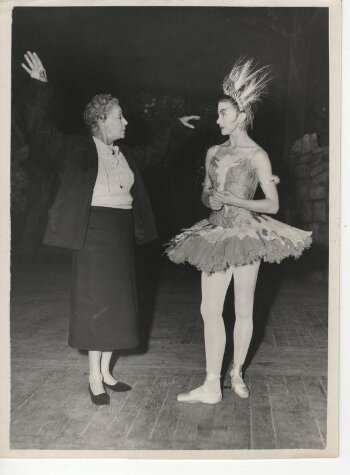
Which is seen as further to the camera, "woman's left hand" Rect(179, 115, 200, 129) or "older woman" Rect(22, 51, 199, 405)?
"woman's left hand" Rect(179, 115, 200, 129)

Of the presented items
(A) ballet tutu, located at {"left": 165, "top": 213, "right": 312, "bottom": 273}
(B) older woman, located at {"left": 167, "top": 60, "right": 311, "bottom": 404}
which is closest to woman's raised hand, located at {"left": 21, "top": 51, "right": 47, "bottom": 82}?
(B) older woman, located at {"left": 167, "top": 60, "right": 311, "bottom": 404}

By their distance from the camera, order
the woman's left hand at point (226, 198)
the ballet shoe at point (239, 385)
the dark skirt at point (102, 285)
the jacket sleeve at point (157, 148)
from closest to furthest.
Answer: the woman's left hand at point (226, 198) < the dark skirt at point (102, 285) < the ballet shoe at point (239, 385) < the jacket sleeve at point (157, 148)

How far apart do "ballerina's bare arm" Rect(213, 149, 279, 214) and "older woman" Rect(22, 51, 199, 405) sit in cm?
58

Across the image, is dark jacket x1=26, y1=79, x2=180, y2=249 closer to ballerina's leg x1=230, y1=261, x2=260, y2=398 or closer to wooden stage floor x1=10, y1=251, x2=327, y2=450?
wooden stage floor x1=10, y1=251, x2=327, y2=450

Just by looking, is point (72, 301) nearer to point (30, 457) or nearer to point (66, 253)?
point (30, 457)

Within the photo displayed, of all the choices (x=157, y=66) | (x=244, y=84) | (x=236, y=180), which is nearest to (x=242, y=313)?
(x=236, y=180)

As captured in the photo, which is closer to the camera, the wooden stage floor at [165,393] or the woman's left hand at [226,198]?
the wooden stage floor at [165,393]

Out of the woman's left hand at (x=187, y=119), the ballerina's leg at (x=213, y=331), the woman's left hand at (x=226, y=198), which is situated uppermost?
the woman's left hand at (x=187, y=119)

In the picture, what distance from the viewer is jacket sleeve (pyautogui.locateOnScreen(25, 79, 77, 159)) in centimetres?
334

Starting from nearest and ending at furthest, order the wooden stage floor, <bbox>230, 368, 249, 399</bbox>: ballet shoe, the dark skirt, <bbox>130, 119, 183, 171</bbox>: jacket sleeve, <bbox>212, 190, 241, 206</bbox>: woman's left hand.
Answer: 1. the wooden stage floor
2. <bbox>212, 190, 241, 206</bbox>: woman's left hand
3. the dark skirt
4. <bbox>230, 368, 249, 399</bbox>: ballet shoe
5. <bbox>130, 119, 183, 171</bbox>: jacket sleeve

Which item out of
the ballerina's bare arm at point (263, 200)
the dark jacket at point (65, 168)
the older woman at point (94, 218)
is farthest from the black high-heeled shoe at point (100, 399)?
the ballerina's bare arm at point (263, 200)

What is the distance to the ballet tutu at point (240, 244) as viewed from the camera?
3.27 meters

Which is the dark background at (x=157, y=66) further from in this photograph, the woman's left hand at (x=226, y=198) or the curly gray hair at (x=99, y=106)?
the woman's left hand at (x=226, y=198)

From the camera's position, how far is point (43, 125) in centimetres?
337
